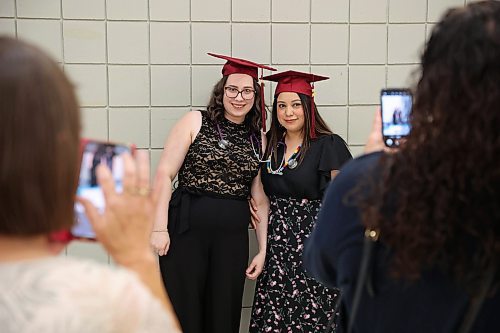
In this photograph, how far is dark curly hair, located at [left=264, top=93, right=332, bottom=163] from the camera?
2781mm

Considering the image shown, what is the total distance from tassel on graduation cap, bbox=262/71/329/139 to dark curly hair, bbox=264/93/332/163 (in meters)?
0.02

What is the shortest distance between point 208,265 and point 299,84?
0.93m

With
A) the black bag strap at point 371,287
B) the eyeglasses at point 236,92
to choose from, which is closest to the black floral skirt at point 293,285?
the eyeglasses at point 236,92

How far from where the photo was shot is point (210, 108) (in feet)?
9.23

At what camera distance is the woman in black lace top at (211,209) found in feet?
8.92

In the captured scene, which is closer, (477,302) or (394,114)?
(477,302)

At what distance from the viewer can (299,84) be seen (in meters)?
2.78

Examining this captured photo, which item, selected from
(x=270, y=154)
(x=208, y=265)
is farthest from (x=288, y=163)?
(x=208, y=265)

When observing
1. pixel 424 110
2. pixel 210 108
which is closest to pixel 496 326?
pixel 424 110

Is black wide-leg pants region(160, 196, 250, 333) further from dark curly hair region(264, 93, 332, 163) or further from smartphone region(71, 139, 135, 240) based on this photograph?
smartphone region(71, 139, 135, 240)

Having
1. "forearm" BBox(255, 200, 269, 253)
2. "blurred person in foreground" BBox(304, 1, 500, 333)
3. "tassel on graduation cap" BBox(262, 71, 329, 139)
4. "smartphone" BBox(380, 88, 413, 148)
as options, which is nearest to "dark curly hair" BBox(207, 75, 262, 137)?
"tassel on graduation cap" BBox(262, 71, 329, 139)

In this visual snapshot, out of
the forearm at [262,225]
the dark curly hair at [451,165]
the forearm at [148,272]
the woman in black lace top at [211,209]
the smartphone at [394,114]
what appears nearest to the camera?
the forearm at [148,272]

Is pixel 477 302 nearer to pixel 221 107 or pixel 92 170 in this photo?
pixel 92 170

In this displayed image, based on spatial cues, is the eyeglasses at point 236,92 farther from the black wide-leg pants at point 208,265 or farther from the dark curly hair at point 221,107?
the black wide-leg pants at point 208,265
